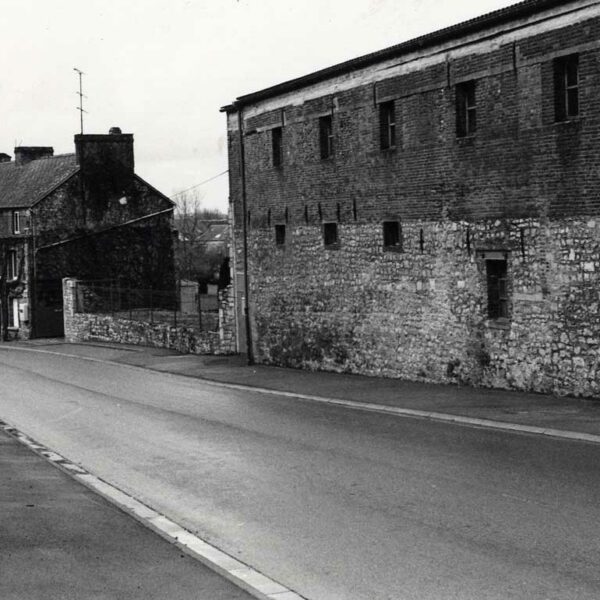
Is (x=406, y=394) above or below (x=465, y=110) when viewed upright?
below

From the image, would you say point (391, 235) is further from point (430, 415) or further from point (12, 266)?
point (12, 266)

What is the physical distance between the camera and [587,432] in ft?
53.9

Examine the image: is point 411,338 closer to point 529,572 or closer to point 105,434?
point 105,434

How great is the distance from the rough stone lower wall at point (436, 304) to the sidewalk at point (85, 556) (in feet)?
37.8

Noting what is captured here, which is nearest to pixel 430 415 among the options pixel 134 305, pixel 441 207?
pixel 441 207

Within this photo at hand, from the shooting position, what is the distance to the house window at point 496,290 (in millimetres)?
22906

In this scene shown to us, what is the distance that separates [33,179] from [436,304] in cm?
4236

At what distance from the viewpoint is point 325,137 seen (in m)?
29.3

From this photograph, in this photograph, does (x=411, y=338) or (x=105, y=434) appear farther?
(x=411, y=338)

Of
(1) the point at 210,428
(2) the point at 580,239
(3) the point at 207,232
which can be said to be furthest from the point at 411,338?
(3) the point at 207,232

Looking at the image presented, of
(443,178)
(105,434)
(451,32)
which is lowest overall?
(105,434)

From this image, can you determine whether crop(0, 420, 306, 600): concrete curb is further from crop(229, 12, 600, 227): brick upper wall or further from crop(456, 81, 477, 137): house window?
crop(456, 81, 477, 137): house window

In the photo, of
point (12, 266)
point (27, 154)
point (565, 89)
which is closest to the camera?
point (565, 89)

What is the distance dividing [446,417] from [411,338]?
673 cm
